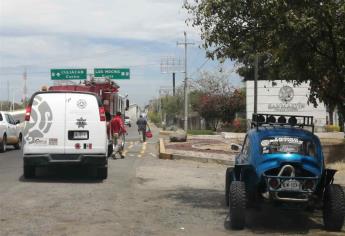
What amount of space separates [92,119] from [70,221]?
5337 millimetres

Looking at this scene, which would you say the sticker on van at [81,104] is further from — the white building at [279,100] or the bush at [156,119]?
the bush at [156,119]

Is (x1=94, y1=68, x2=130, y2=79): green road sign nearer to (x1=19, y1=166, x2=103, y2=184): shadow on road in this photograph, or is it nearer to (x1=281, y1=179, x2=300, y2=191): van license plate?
(x1=19, y1=166, x2=103, y2=184): shadow on road

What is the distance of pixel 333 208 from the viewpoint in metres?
8.88

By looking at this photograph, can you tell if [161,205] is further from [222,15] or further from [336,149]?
[336,149]

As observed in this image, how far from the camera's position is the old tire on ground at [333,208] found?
8867 mm

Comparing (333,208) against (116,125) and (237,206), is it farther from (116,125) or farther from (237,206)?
(116,125)

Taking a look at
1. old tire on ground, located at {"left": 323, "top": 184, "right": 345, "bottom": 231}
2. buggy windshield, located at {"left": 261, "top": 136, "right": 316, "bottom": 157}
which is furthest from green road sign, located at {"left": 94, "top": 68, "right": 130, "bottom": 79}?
old tire on ground, located at {"left": 323, "top": 184, "right": 345, "bottom": 231}

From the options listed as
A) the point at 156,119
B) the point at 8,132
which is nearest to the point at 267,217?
the point at 8,132

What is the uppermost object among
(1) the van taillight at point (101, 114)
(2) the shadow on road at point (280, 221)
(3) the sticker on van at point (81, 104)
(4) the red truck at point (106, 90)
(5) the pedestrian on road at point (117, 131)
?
(4) the red truck at point (106, 90)

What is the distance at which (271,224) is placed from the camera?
9.58 meters

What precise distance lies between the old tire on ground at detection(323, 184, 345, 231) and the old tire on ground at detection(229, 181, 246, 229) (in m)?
1.24

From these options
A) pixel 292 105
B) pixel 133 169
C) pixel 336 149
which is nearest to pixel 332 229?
pixel 133 169

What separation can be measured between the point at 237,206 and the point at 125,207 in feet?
9.07

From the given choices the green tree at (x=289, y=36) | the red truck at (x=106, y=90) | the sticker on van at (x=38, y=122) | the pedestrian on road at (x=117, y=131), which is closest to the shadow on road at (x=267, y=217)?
the green tree at (x=289, y=36)
